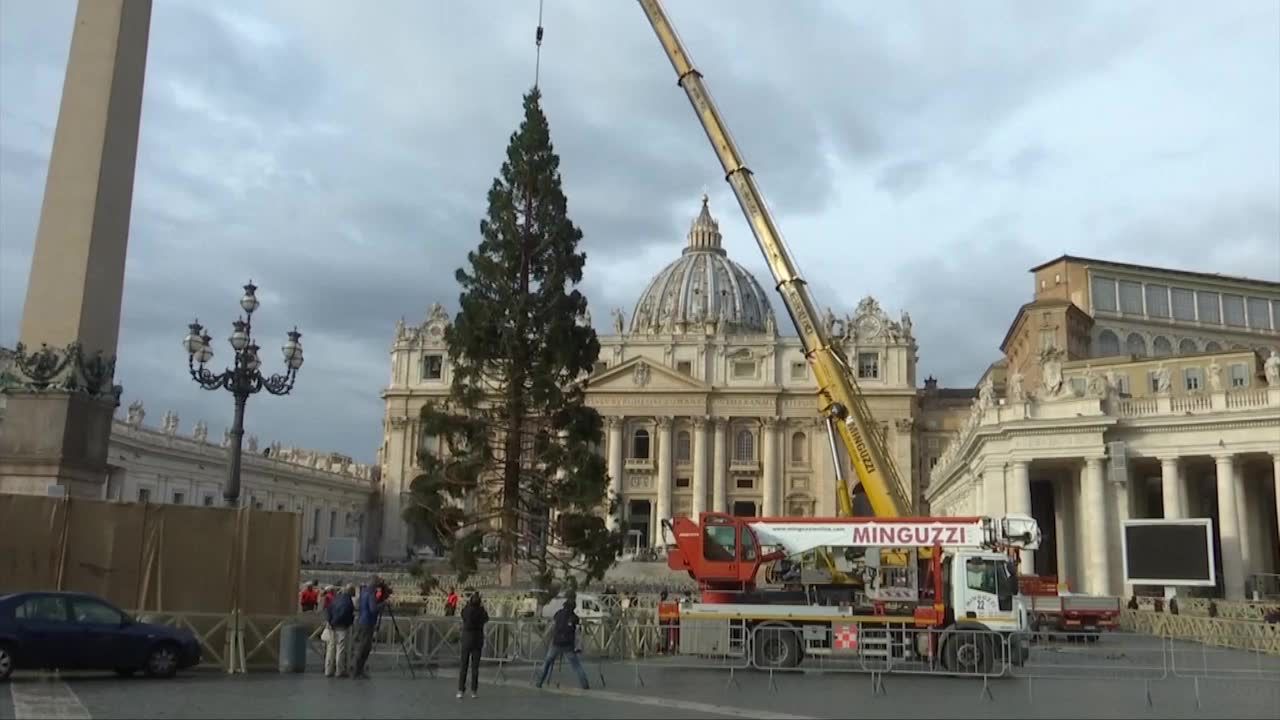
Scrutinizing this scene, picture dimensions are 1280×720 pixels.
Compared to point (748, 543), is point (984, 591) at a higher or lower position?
lower

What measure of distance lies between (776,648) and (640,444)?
69.7 m

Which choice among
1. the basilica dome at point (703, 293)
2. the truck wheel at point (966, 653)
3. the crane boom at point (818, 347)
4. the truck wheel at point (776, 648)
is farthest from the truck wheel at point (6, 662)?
the basilica dome at point (703, 293)

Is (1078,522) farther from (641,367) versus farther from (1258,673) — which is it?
(641,367)


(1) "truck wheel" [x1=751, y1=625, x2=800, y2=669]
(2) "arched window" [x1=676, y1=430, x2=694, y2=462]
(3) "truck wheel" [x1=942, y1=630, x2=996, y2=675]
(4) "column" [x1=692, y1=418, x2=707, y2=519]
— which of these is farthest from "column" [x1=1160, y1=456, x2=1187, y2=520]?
(2) "arched window" [x1=676, y1=430, x2=694, y2=462]

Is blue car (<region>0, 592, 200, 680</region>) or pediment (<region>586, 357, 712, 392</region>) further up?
pediment (<region>586, 357, 712, 392</region>)

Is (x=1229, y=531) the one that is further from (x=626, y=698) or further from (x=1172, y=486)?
(x=626, y=698)

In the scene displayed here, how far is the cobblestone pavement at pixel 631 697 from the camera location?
1243cm

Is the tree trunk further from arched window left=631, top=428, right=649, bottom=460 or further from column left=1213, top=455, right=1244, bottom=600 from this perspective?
arched window left=631, top=428, right=649, bottom=460

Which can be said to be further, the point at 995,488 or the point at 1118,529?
the point at 995,488

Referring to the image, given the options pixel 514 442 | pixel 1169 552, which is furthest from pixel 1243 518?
pixel 514 442

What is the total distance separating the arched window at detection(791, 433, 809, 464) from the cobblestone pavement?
69.3 m

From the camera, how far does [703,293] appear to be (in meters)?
122

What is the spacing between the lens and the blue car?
45.2ft

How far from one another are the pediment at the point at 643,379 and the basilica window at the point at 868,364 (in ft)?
39.6
